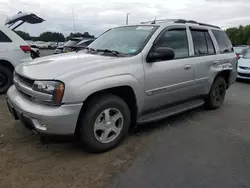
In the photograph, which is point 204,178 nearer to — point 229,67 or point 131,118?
point 131,118

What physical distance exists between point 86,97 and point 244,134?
2742 millimetres

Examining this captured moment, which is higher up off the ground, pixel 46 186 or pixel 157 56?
pixel 157 56

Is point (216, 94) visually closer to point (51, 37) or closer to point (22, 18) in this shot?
point (22, 18)

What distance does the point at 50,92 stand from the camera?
2.69m

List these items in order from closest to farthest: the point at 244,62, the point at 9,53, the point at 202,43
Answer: the point at 202,43 < the point at 9,53 < the point at 244,62

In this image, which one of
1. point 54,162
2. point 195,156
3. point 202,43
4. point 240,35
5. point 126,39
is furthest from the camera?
point 240,35

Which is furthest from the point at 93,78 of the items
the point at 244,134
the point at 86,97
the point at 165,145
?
the point at 244,134

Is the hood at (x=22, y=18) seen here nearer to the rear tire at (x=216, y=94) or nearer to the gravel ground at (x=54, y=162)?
the gravel ground at (x=54, y=162)

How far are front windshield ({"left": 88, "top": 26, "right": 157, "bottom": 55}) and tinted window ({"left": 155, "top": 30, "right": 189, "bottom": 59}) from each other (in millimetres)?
216

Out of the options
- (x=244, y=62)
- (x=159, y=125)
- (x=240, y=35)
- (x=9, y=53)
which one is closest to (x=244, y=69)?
(x=244, y=62)

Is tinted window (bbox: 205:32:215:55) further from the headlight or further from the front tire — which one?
the headlight

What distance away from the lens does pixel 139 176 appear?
267 centimetres

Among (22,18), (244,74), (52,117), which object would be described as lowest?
(244,74)

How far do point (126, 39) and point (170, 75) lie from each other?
0.91m
